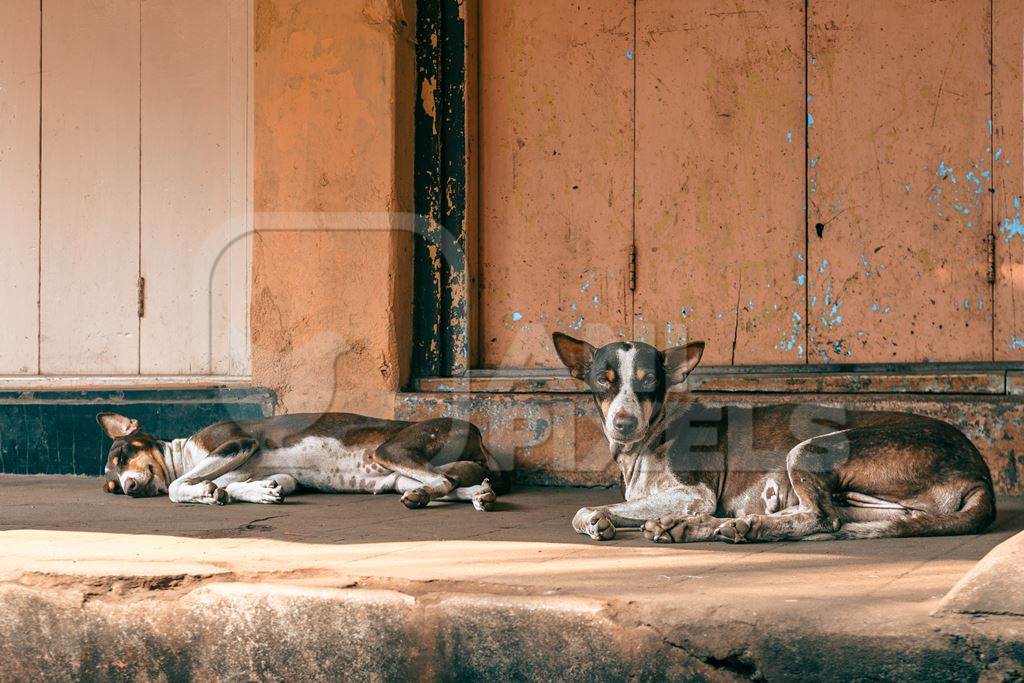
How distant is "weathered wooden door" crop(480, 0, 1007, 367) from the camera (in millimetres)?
5410

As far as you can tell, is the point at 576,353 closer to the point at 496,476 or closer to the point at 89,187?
the point at 496,476

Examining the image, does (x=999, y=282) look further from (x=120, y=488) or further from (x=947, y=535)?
(x=120, y=488)

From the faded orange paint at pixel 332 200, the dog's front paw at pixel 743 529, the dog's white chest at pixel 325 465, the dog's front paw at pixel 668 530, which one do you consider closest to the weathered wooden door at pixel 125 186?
the faded orange paint at pixel 332 200

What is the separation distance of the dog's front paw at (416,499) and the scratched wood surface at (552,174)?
53.1 inches

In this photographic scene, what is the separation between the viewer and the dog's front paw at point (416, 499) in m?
5.02

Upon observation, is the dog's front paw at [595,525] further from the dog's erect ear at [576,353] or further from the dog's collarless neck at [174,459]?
the dog's collarless neck at [174,459]

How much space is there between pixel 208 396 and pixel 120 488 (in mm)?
786

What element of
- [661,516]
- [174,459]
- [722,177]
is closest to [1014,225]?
[722,177]

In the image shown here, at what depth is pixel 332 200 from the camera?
6168 mm

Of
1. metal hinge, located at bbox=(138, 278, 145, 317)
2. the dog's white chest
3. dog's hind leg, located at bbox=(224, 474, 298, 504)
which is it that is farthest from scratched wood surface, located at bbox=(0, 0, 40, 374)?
dog's hind leg, located at bbox=(224, 474, 298, 504)

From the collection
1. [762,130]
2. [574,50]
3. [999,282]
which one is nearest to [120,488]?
[574,50]

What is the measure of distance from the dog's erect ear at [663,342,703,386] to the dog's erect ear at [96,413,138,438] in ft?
10.0

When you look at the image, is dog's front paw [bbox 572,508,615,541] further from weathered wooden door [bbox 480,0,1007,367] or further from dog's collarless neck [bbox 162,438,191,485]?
dog's collarless neck [bbox 162,438,191,485]

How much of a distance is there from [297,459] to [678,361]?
2.21 m
